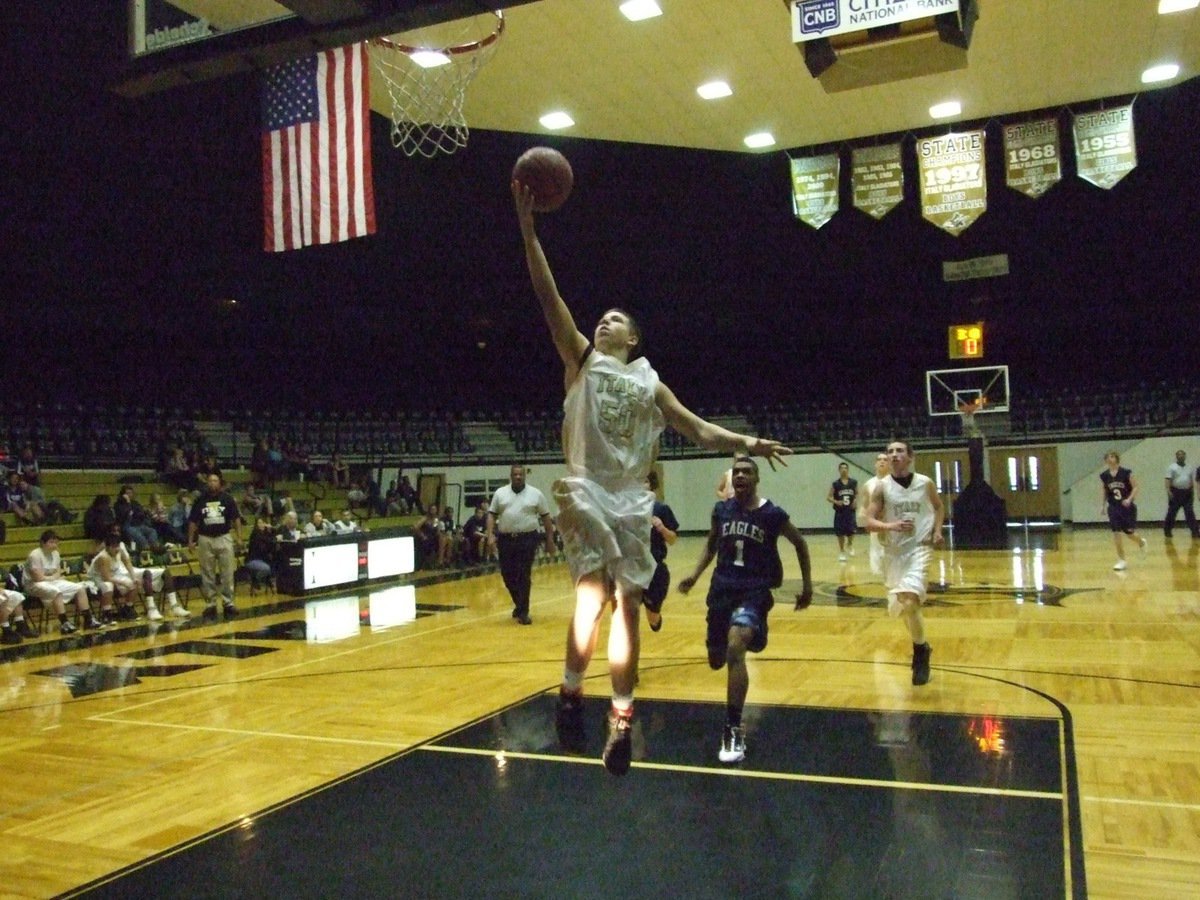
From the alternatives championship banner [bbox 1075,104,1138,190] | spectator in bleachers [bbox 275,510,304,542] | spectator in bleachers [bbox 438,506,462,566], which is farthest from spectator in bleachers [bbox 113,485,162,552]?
championship banner [bbox 1075,104,1138,190]

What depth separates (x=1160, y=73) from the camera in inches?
501

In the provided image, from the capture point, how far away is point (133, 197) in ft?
49.7

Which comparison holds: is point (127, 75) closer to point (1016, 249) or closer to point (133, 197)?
point (133, 197)

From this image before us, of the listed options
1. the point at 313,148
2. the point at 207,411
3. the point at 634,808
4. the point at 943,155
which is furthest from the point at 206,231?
the point at 634,808

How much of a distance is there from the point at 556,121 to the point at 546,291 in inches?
444

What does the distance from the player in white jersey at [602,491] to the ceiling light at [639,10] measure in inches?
309

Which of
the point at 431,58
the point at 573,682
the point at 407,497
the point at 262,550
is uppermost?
the point at 431,58

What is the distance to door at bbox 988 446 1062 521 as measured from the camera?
76.8 feet

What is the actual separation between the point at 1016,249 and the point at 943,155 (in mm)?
9690

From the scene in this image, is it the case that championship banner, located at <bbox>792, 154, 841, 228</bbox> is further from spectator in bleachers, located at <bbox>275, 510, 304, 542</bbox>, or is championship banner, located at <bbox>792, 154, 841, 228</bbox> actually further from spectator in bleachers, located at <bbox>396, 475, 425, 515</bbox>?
spectator in bleachers, located at <bbox>396, 475, 425, 515</bbox>

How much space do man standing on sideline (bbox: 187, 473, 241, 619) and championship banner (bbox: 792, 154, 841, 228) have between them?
349 inches

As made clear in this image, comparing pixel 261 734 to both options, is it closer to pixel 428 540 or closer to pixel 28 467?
pixel 28 467

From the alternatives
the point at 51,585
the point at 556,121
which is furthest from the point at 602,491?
the point at 556,121

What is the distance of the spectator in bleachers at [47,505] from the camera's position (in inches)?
497
